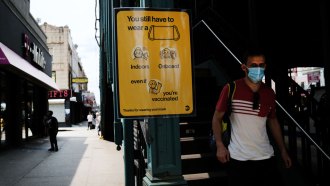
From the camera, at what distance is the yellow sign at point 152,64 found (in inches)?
126

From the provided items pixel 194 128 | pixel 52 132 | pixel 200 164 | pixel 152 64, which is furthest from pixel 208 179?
pixel 52 132

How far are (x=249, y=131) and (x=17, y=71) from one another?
14120 mm

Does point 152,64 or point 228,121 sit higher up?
point 152,64

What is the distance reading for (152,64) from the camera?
10.6ft

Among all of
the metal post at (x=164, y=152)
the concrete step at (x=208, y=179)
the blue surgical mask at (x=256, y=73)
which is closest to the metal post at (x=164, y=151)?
the metal post at (x=164, y=152)

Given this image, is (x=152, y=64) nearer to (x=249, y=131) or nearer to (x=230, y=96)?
(x=230, y=96)

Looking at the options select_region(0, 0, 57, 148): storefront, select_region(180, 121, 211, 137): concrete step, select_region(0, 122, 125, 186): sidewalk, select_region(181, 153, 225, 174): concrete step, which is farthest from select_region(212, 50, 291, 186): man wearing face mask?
select_region(0, 0, 57, 148): storefront

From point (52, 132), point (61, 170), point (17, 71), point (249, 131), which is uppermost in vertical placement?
point (17, 71)

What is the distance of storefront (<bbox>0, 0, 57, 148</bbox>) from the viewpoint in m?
15.6

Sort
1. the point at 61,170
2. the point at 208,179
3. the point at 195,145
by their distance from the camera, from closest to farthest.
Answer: the point at 208,179 → the point at 195,145 → the point at 61,170

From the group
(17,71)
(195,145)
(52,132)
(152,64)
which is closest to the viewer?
(152,64)

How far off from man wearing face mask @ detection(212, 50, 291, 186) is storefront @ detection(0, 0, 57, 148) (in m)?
10.9

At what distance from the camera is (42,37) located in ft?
85.9

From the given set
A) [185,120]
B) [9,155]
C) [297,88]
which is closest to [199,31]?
[185,120]
